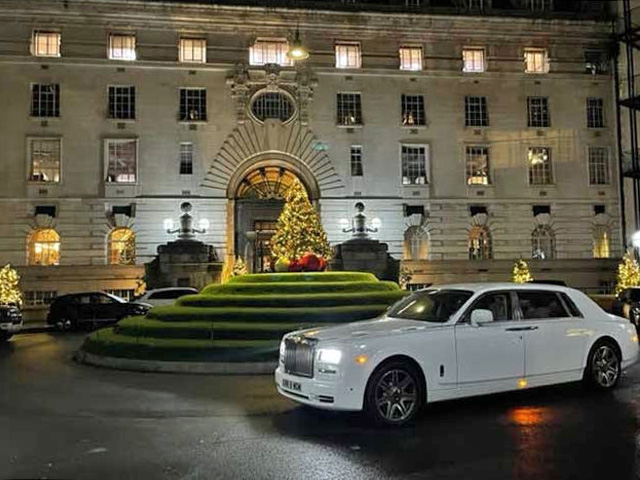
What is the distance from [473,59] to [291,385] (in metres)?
33.9

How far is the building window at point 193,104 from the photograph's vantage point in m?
35.6

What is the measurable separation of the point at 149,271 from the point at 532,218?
22.0 metres

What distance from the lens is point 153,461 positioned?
22.2 feet

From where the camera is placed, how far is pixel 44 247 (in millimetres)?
34281

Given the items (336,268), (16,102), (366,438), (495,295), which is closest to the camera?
(366,438)

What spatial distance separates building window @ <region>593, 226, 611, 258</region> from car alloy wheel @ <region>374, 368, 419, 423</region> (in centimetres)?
3369

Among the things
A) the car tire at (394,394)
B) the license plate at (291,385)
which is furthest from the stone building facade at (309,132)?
the car tire at (394,394)

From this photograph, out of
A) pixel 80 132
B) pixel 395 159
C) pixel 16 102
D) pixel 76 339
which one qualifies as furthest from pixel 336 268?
pixel 16 102

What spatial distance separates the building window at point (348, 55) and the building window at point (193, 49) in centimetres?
770

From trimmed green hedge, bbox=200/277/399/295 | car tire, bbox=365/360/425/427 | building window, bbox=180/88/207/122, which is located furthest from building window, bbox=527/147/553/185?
car tire, bbox=365/360/425/427

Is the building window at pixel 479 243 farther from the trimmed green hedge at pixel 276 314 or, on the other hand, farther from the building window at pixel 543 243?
the trimmed green hedge at pixel 276 314

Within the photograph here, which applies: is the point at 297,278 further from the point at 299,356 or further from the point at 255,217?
the point at 255,217

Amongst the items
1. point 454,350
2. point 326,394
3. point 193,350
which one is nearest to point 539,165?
point 193,350

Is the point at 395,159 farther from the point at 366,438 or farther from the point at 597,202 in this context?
the point at 366,438
